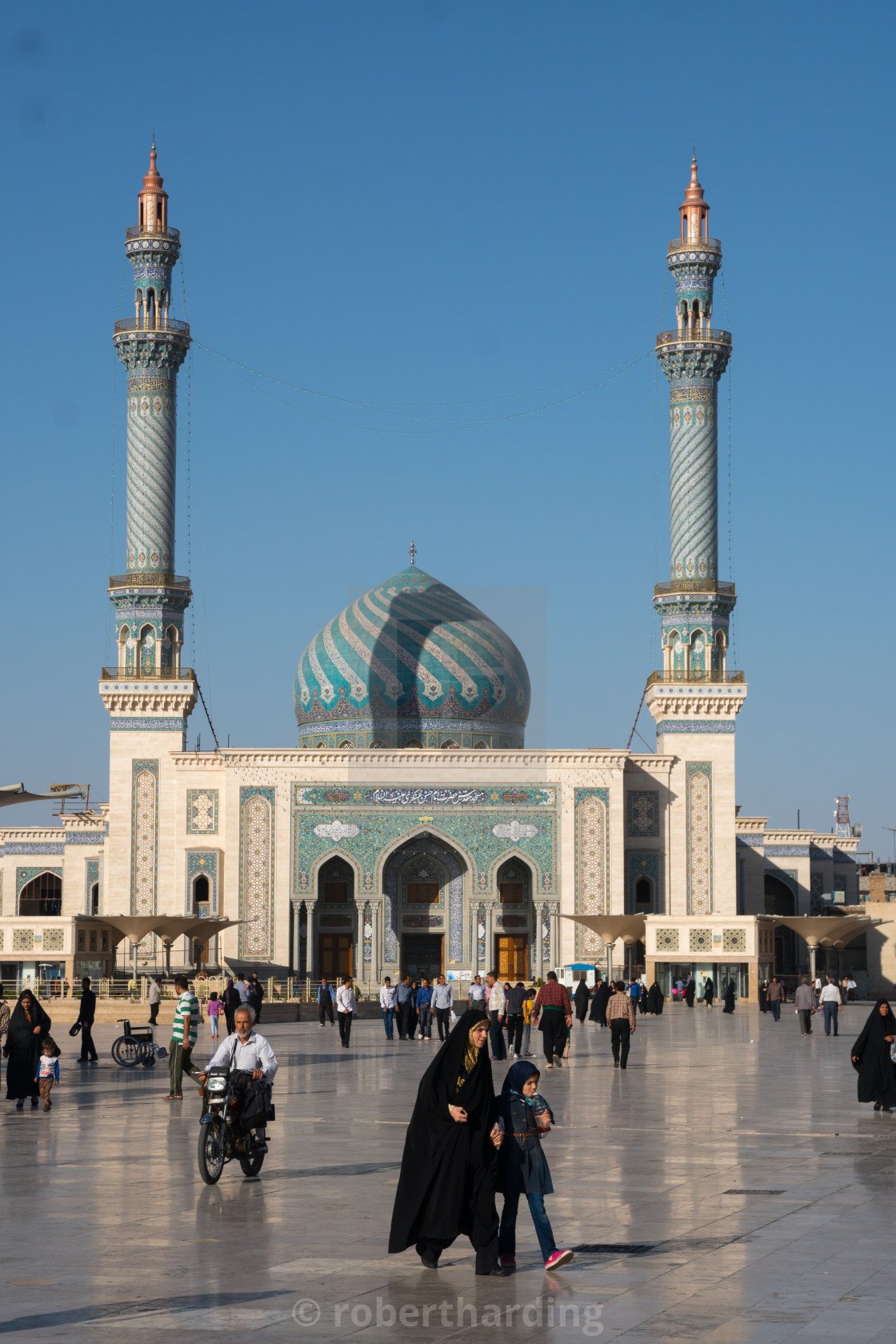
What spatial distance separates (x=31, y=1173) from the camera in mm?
9180

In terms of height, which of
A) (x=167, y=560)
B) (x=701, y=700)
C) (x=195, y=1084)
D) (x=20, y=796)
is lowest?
(x=195, y=1084)

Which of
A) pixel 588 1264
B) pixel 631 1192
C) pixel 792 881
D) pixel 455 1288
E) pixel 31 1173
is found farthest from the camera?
pixel 792 881

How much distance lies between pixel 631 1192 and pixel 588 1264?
6.32 feet

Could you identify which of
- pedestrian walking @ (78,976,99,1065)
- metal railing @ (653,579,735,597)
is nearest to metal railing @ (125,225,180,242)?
metal railing @ (653,579,735,597)

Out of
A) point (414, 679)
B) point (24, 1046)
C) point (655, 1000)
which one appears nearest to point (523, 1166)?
point (24, 1046)

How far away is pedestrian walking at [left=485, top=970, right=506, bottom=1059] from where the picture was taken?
58.7 ft

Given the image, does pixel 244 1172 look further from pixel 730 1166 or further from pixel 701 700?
pixel 701 700

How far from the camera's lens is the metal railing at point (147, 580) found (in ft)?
124

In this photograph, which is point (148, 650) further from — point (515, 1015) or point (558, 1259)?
point (558, 1259)

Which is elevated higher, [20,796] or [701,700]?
[701,700]

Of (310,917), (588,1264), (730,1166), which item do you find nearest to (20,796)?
(730,1166)

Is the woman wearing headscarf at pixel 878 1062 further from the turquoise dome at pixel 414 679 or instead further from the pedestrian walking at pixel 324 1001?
the turquoise dome at pixel 414 679

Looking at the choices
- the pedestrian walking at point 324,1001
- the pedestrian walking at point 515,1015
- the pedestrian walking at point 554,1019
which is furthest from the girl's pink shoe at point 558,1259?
the pedestrian walking at point 324,1001

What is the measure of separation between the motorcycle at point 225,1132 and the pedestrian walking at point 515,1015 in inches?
403
